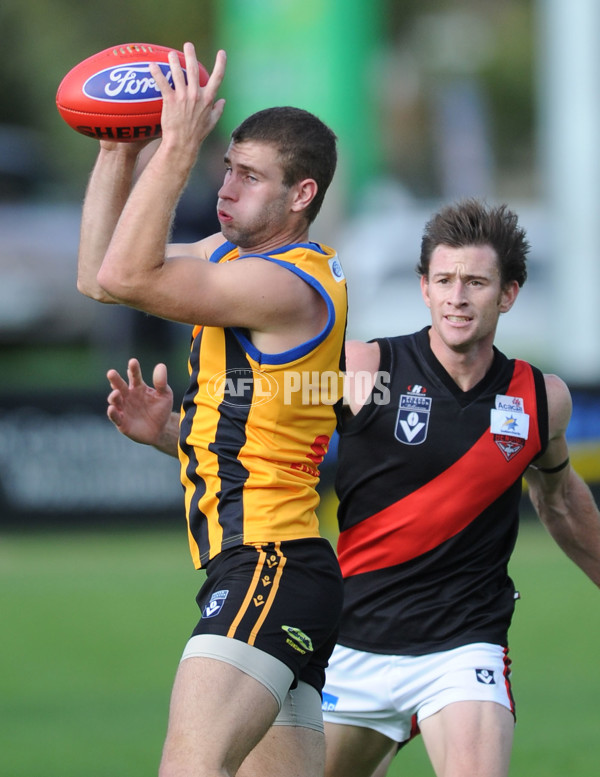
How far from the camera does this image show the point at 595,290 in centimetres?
1452

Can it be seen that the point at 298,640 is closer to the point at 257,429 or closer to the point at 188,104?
the point at 257,429

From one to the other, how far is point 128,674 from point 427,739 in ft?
13.2

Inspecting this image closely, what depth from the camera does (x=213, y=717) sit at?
3898 mm

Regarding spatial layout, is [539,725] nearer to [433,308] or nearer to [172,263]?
[433,308]

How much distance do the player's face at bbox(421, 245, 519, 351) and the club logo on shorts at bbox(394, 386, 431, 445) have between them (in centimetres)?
24

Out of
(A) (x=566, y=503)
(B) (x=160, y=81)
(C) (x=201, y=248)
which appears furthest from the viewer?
(A) (x=566, y=503)

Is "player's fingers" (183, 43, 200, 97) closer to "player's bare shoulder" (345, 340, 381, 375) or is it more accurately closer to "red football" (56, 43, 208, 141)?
"red football" (56, 43, 208, 141)

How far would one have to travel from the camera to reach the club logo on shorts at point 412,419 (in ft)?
16.8

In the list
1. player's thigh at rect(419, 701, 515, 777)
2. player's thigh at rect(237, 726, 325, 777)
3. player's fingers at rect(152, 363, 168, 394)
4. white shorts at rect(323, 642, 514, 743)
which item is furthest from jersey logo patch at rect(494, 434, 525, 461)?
player's thigh at rect(237, 726, 325, 777)

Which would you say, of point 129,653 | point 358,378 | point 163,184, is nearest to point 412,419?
point 358,378

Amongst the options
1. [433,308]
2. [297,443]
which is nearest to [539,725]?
[433,308]

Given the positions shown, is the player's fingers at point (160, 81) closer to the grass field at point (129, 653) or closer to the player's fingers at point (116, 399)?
the player's fingers at point (116, 399)

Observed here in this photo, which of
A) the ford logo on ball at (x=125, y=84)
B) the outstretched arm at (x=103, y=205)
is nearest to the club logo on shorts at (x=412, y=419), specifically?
the outstretched arm at (x=103, y=205)

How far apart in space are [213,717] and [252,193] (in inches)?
64.6
